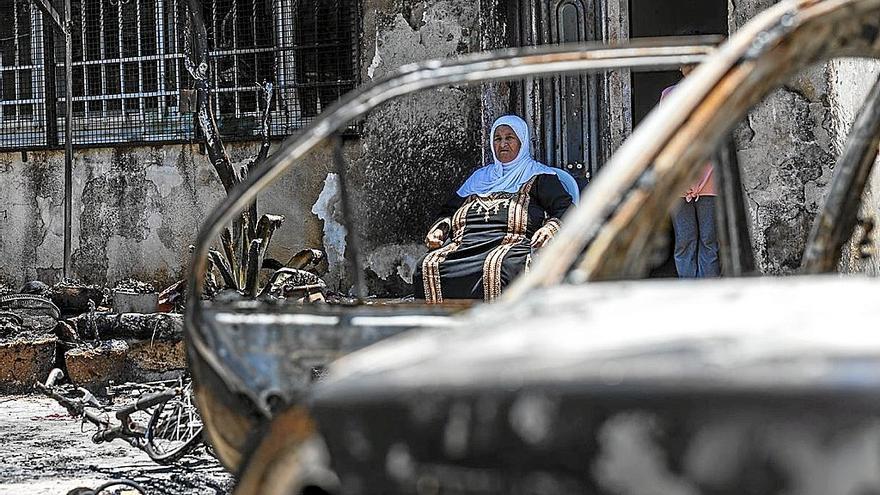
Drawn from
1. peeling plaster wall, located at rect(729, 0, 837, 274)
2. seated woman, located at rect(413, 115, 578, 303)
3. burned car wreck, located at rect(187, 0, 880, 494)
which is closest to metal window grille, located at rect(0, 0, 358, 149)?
seated woman, located at rect(413, 115, 578, 303)

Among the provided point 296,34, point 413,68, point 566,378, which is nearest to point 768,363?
point 566,378

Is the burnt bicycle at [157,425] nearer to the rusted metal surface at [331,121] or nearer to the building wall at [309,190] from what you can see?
the rusted metal surface at [331,121]

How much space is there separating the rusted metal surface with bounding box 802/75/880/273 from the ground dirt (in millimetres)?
2752

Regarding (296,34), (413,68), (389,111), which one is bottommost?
(413,68)

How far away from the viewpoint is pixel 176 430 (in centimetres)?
491

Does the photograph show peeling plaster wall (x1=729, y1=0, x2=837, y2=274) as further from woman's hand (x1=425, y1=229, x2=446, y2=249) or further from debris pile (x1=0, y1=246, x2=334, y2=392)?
debris pile (x1=0, y1=246, x2=334, y2=392)

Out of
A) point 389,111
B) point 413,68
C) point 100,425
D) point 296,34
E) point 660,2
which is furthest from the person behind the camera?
point 660,2

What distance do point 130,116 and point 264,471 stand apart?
946cm

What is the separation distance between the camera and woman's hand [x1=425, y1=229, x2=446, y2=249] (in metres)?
7.33

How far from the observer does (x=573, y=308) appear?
3.74 feet

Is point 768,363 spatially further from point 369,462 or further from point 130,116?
point 130,116

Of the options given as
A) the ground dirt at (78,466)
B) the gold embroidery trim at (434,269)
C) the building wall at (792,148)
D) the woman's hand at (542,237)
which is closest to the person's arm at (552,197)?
the woman's hand at (542,237)

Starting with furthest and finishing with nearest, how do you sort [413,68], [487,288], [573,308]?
1. [487,288]
2. [413,68]
3. [573,308]

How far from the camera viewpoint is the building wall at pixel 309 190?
8977 millimetres
